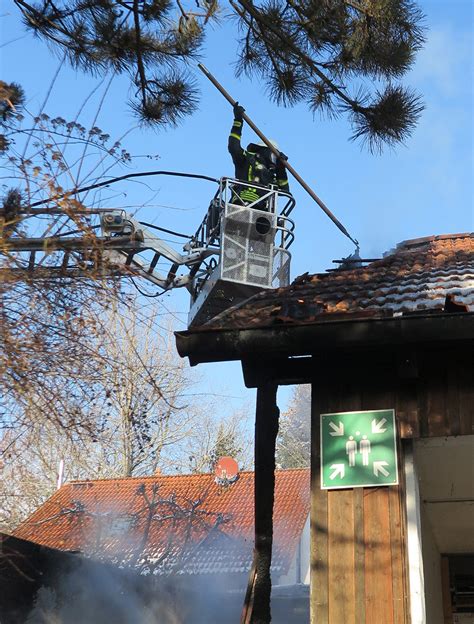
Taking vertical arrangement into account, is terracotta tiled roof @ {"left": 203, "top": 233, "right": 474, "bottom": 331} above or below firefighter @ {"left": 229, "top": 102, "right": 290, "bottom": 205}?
below

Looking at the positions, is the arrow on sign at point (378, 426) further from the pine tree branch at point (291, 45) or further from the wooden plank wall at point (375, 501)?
the pine tree branch at point (291, 45)

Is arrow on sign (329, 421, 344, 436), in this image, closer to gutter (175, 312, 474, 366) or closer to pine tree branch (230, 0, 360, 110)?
gutter (175, 312, 474, 366)

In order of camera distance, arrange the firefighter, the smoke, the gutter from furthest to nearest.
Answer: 1. the firefighter
2. the smoke
3. the gutter

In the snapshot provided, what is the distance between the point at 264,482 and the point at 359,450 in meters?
0.80

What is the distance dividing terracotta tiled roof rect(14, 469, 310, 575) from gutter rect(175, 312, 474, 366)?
14.2 meters

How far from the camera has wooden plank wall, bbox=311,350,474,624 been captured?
19.5ft

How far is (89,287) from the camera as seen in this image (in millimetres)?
6027

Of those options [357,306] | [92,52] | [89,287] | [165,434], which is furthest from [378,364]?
[165,434]

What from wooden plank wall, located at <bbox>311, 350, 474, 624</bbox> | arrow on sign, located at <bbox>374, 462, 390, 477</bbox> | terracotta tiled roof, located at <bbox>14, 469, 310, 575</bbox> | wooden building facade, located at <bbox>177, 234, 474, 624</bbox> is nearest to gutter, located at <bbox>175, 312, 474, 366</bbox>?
wooden building facade, located at <bbox>177, 234, 474, 624</bbox>

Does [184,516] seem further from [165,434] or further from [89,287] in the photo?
[89,287]

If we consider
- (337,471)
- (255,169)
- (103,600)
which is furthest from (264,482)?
(255,169)

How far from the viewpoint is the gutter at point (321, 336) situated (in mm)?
5914

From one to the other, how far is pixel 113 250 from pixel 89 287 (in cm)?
341

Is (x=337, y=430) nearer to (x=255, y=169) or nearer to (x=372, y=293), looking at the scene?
(x=372, y=293)
